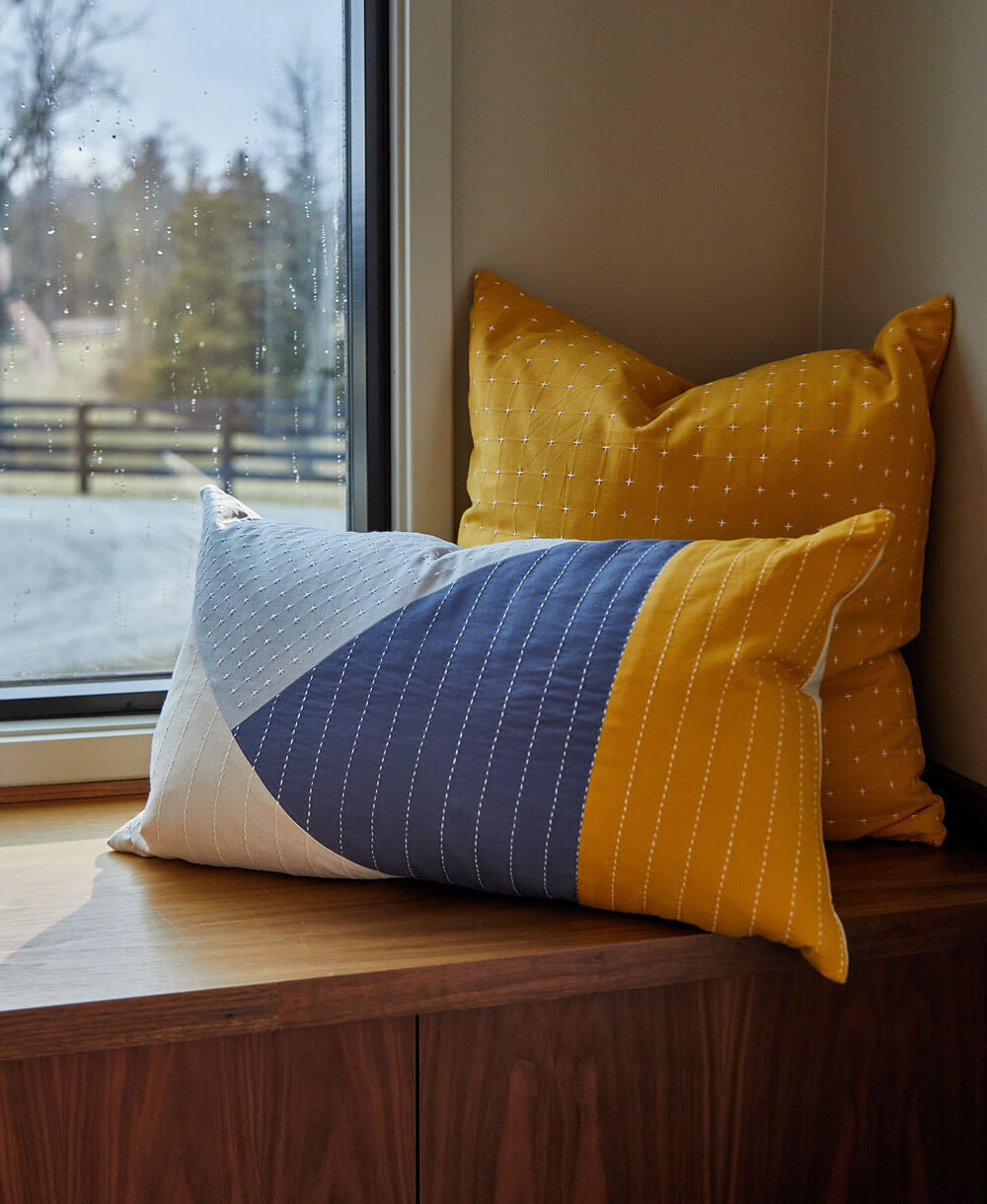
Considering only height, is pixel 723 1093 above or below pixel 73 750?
below

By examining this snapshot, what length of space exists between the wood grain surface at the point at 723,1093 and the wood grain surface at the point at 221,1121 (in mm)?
35

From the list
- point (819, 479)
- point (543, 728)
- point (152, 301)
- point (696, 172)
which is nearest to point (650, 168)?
point (696, 172)

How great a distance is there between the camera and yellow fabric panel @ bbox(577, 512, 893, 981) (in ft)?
2.45

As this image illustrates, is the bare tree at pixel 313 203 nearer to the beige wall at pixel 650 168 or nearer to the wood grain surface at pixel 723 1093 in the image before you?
the beige wall at pixel 650 168

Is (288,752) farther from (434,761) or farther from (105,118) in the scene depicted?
(105,118)

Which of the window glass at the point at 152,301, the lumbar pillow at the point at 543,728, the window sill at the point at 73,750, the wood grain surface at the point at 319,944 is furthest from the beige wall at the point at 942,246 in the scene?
the window sill at the point at 73,750

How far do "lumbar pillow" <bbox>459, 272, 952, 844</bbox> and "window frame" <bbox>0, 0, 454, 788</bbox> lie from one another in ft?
0.72

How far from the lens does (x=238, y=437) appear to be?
129 centimetres

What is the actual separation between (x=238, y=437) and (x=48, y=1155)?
2.71ft

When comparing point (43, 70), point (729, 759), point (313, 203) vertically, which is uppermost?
point (43, 70)

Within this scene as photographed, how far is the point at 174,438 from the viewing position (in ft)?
4.15

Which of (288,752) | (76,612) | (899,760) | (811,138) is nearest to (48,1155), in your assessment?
(288,752)

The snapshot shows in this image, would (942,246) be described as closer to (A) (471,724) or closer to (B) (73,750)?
(A) (471,724)

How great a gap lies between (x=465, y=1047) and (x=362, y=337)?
2.83 feet
